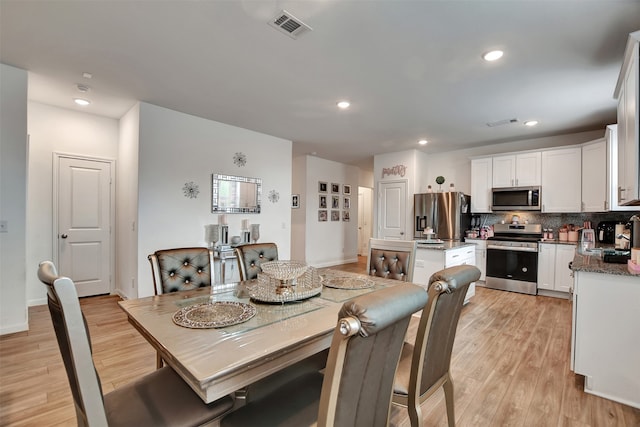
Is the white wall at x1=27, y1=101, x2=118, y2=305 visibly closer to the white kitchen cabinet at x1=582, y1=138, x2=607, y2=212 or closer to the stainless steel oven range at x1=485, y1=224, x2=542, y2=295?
the stainless steel oven range at x1=485, y1=224, x2=542, y2=295

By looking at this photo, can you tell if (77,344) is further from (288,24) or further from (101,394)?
(288,24)

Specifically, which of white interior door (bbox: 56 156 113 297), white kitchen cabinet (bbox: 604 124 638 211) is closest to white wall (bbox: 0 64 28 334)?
white interior door (bbox: 56 156 113 297)

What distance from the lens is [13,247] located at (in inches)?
118

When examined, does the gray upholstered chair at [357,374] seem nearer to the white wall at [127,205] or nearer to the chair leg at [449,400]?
the chair leg at [449,400]

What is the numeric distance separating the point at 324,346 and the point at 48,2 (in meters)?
2.87

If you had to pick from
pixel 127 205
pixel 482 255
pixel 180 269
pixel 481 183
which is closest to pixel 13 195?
pixel 127 205

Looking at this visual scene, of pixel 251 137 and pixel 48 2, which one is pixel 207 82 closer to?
pixel 48 2

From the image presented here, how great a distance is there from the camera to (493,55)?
99.3 inches

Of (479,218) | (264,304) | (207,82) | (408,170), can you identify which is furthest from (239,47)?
(479,218)

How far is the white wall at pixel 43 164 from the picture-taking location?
3850 mm

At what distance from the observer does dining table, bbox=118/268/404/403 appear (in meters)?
0.95

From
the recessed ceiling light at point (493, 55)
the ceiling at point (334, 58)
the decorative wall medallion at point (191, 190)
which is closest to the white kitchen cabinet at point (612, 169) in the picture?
the ceiling at point (334, 58)

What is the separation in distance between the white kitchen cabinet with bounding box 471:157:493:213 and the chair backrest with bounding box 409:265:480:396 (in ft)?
15.0

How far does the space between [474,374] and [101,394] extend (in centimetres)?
248
